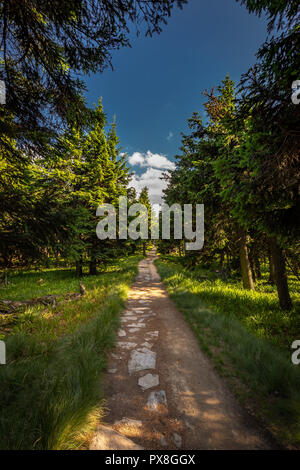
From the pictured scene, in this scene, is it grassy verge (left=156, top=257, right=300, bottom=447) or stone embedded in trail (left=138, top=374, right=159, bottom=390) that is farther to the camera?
stone embedded in trail (left=138, top=374, right=159, bottom=390)

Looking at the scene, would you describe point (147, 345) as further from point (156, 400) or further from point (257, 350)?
point (257, 350)

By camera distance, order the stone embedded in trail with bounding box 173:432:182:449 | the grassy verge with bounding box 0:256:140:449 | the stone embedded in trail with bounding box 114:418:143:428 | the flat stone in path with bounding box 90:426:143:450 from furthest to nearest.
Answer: the stone embedded in trail with bounding box 114:418:143:428, the stone embedded in trail with bounding box 173:432:182:449, the flat stone in path with bounding box 90:426:143:450, the grassy verge with bounding box 0:256:140:449

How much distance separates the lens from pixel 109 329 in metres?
4.36

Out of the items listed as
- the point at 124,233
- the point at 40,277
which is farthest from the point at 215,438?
the point at 40,277

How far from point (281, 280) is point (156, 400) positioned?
19.0ft

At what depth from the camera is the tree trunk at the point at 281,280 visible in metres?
5.77

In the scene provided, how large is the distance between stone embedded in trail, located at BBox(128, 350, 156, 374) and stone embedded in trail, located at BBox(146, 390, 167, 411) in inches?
25.8

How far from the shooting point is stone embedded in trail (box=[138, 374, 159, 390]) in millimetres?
2894

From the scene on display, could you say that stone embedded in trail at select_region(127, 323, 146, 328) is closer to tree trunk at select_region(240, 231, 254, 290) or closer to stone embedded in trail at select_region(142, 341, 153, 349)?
stone embedded in trail at select_region(142, 341, 153, 349)

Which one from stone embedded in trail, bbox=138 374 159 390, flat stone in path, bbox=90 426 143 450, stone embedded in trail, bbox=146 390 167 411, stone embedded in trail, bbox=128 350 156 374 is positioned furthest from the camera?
stone embedded in trail, bbox=128 350 156 374

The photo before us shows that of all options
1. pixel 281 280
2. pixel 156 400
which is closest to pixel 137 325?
pixel 156 400

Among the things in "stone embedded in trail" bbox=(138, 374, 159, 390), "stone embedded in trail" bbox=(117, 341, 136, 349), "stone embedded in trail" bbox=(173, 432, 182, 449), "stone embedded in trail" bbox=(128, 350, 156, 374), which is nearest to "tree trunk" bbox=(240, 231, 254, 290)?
"stone embedded in trail" bbox=(128, 350, 156, 374)

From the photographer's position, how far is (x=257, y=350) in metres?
Answer: 3.39

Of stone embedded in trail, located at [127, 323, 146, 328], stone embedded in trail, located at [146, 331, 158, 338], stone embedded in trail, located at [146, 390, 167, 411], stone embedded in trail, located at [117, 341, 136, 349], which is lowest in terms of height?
stone embedded in trail, located at [127, 323, 146, 328]
